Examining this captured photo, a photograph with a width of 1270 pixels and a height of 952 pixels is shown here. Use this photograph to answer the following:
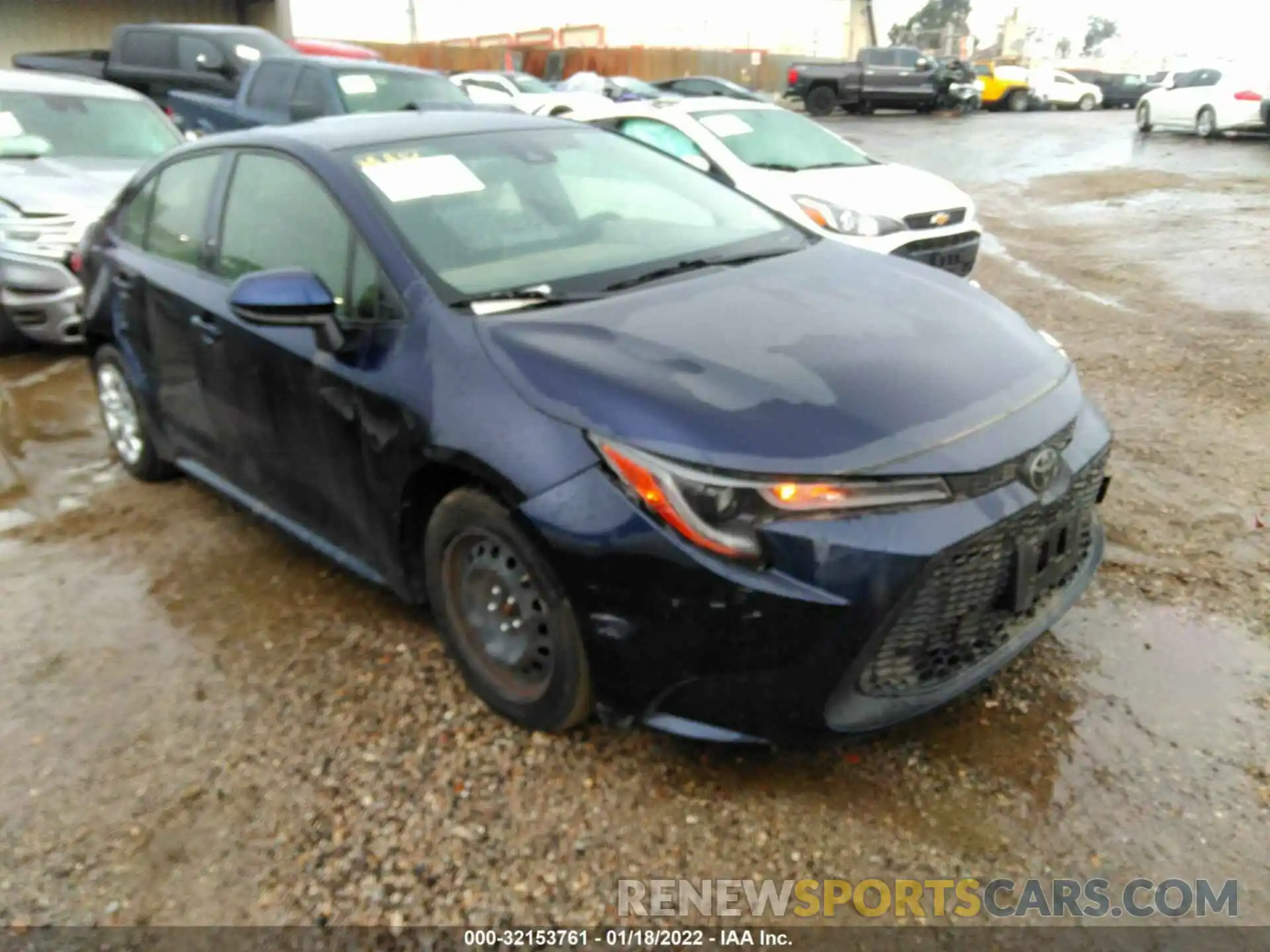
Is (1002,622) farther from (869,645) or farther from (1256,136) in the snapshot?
(1256,136)

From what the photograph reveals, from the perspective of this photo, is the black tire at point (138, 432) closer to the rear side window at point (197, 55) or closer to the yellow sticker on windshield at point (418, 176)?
the yellow sticker on windshield at point (418, 176)

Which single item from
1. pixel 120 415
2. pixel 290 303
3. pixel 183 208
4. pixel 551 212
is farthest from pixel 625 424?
pixel 120 415

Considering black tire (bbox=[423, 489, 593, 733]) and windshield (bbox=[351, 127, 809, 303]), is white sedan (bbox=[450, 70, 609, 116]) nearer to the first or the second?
windshield (bbox=[351, 127, 809, 303])

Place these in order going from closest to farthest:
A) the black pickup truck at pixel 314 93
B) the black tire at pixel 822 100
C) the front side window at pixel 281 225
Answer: the front side window at pixel 281 225 < the black pickup truck at pixel 314 93 < the black tire at pixel 822 100

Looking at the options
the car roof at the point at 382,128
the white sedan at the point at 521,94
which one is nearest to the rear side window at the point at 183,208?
the car roof at the point at 382,128

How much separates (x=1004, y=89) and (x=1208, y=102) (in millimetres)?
11947

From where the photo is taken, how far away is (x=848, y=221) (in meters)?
6.92

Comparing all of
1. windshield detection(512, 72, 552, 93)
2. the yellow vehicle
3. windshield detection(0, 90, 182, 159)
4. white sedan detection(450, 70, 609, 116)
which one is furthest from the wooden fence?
windshield detection(0, 90, 182, 159)

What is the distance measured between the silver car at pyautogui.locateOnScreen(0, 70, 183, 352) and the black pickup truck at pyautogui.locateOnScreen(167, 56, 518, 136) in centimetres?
152

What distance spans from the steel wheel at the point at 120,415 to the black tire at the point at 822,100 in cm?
2571

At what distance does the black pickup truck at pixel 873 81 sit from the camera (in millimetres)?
27031

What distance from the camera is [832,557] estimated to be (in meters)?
2.28

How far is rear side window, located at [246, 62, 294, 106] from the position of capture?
966cm

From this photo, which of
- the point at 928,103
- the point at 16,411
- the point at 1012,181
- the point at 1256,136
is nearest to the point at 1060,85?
the point at 928,103
